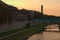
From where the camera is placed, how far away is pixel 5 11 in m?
69.4

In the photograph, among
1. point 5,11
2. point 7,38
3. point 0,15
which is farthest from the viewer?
point 5,11

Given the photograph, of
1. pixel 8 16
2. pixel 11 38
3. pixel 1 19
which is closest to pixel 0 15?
pixel 1 19

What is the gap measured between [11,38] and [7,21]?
1979 inches

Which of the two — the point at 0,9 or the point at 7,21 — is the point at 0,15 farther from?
the point at 7,21

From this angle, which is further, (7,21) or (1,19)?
(7,21)

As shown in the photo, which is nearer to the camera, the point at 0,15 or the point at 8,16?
the point at 0,15

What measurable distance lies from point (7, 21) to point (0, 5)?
6252 mm

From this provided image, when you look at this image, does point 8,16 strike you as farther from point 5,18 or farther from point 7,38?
point 7,38

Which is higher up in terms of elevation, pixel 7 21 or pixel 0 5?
pixel 0 5

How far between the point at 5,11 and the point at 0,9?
2.17 metres

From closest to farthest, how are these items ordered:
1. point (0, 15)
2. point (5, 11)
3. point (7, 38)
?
point (7, 38) < point (0, 15) < point (5, 11)

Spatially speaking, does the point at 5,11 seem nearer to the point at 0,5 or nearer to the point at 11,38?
the point at 0,5

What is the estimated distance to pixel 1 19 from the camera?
66.0m

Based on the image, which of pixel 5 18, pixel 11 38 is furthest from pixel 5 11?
pixel 11 38
